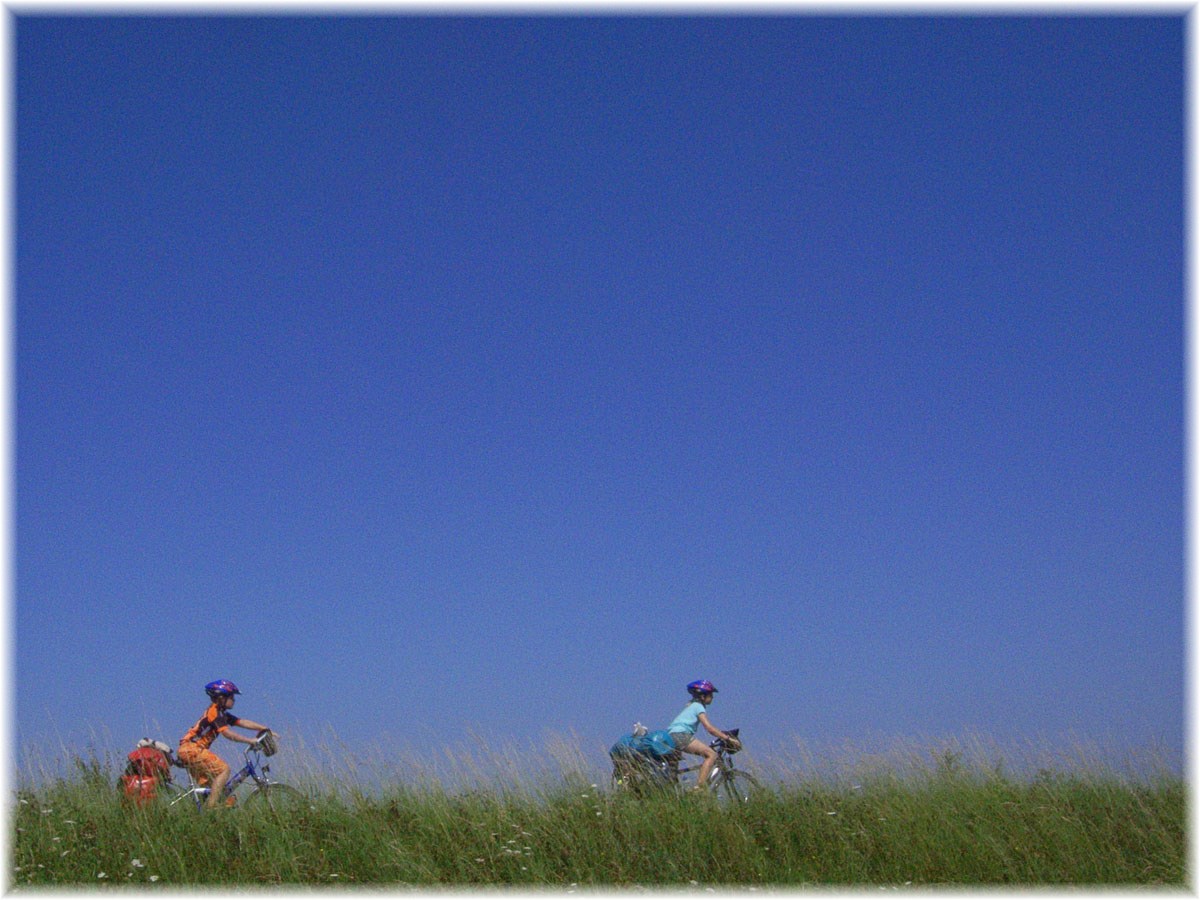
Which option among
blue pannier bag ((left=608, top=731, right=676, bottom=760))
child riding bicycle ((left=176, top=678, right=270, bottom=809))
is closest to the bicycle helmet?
child riding bicycle ((left=176, top=678, right=270, bottom=809))

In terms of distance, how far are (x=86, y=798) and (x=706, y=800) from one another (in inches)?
261

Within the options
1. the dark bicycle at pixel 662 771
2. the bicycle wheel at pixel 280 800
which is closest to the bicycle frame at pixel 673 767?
the dark bicycle at pixel 662 771

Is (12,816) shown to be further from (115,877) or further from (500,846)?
(500,846)

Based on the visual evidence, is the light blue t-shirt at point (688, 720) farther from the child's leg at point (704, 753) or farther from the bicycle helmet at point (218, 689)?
the bicycle helmet at point (218, 689)

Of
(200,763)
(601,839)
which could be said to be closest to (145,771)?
(200,763)

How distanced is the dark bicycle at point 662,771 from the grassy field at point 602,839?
1.67ft

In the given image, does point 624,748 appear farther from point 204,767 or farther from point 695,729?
point 204,767

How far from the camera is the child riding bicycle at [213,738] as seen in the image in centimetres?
1224

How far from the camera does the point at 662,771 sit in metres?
13.2

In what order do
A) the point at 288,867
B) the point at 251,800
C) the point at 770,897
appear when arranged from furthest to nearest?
the point at 251,800, the point at 288,867, the point at 770,897

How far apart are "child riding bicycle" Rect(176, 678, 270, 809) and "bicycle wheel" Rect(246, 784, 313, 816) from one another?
1.33ft

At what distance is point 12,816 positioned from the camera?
1130 centimetres

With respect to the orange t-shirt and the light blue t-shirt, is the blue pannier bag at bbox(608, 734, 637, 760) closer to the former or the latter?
the light blue t-shirt

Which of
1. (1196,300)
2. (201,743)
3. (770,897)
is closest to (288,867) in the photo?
(201,743)
